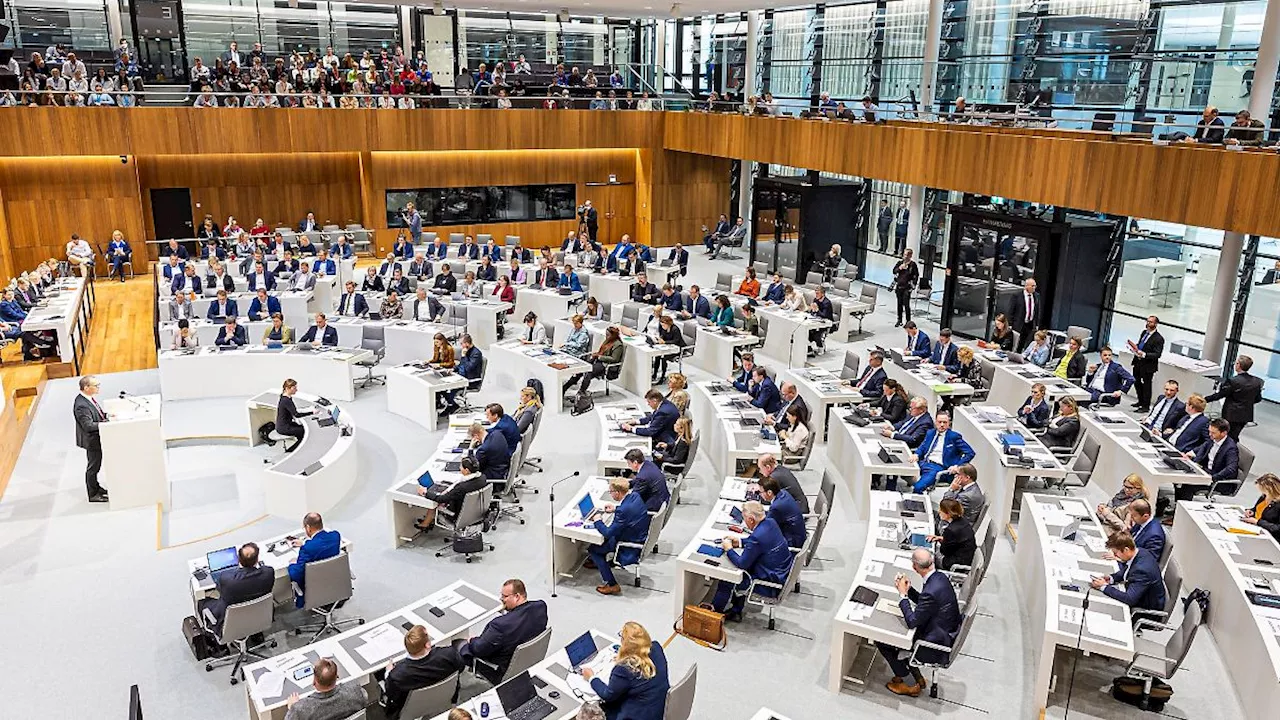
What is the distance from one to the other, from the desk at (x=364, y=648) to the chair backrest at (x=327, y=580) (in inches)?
37.0

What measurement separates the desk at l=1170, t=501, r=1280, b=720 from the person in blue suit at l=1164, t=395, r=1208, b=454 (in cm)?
174

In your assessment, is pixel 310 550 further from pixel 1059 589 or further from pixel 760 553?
pixel 1059 589

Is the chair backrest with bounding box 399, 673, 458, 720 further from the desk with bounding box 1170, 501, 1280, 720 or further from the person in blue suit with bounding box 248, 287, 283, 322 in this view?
the person in blue suit with bounding box 248, 287, 283, 322

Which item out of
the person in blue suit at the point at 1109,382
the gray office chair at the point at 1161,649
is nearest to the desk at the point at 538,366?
the person in blue suit at the point at 1109,382

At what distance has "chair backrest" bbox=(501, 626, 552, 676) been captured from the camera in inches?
277

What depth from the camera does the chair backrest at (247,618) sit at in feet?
25.1

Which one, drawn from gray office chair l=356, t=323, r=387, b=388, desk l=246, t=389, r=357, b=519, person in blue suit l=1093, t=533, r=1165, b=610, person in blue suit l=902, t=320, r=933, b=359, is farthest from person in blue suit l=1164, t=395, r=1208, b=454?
gray office chair l=356, t=323, r=387, b=388

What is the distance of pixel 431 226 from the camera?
27.2 meters

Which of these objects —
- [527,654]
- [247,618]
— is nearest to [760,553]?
[527,654]

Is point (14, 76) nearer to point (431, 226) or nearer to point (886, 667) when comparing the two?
point (431, 226)

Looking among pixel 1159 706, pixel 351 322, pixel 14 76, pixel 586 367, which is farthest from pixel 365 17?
pixel 1159 706

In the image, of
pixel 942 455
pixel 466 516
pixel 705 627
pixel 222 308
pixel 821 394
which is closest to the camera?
pixel 705 627

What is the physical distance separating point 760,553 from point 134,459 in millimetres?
7676

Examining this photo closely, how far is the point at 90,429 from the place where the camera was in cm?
1115
